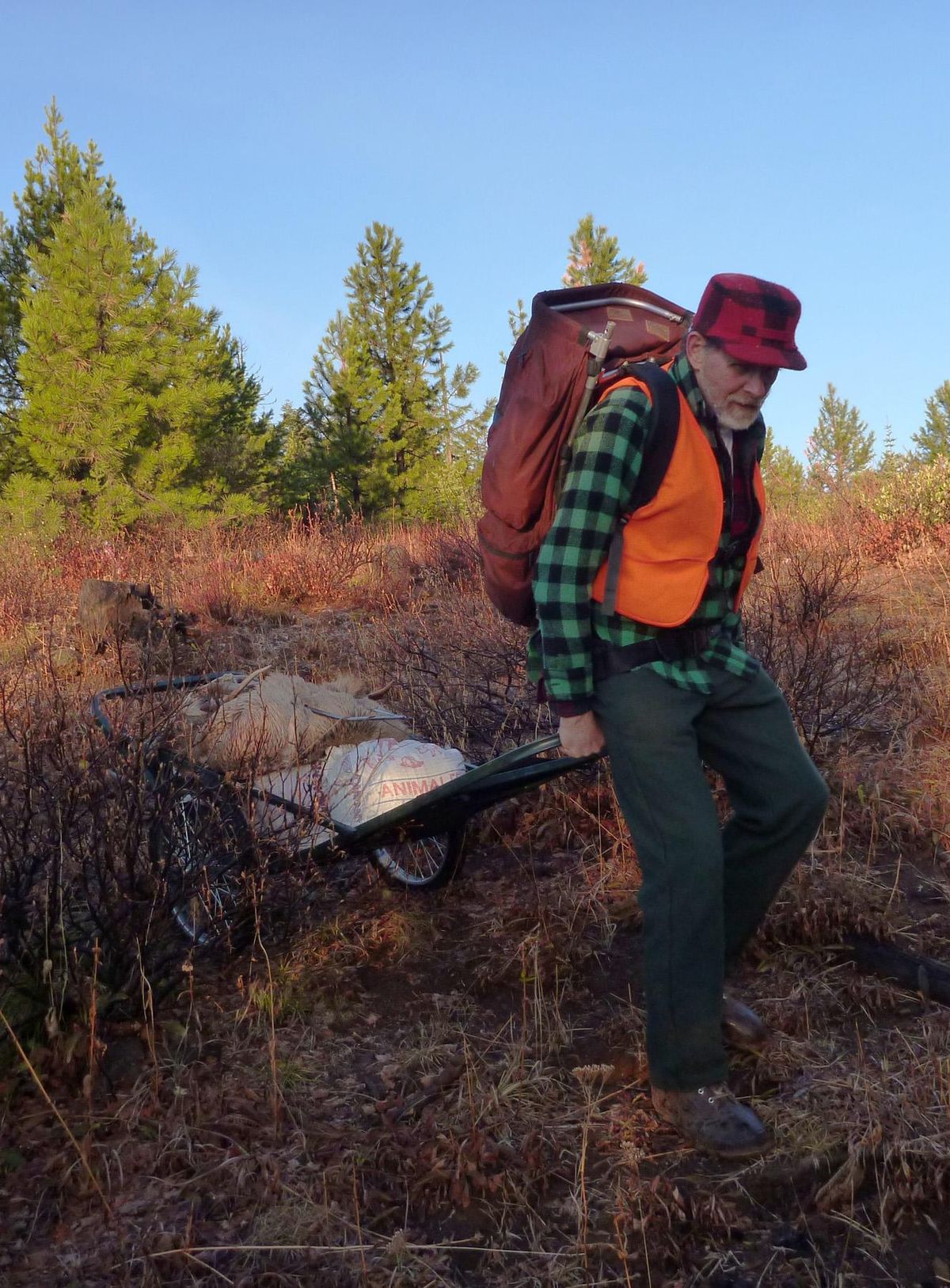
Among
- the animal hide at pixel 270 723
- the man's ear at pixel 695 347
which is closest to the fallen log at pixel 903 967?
the animal hide at pixel 270 723

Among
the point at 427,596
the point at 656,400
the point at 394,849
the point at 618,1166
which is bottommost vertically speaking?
the point at 618,1166

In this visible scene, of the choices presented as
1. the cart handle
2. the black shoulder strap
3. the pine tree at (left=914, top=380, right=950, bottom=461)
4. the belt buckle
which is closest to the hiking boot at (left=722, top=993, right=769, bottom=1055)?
the belt buckle

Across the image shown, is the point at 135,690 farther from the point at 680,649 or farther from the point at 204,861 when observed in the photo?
the point at 680,649

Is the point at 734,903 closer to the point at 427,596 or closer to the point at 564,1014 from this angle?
the point at 564,1014

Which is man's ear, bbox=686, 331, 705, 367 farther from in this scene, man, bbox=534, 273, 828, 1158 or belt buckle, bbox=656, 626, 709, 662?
belt buckle, bbox=656, 626, 709, 662

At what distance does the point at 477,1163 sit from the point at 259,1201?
50 centimetres

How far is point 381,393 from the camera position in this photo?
26.8m

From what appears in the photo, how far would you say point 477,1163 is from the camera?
7.71ft

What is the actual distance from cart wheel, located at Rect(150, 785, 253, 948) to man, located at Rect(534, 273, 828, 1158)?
1.26 meters

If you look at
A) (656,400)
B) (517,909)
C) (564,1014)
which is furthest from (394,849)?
(656,400)

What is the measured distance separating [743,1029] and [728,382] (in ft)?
5.59

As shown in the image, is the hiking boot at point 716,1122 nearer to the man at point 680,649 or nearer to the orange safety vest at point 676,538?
the man at point 680,649

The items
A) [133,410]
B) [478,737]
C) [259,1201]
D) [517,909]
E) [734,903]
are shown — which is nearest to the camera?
[259,1201]

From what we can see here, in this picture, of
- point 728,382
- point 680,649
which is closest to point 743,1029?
point 680,649
